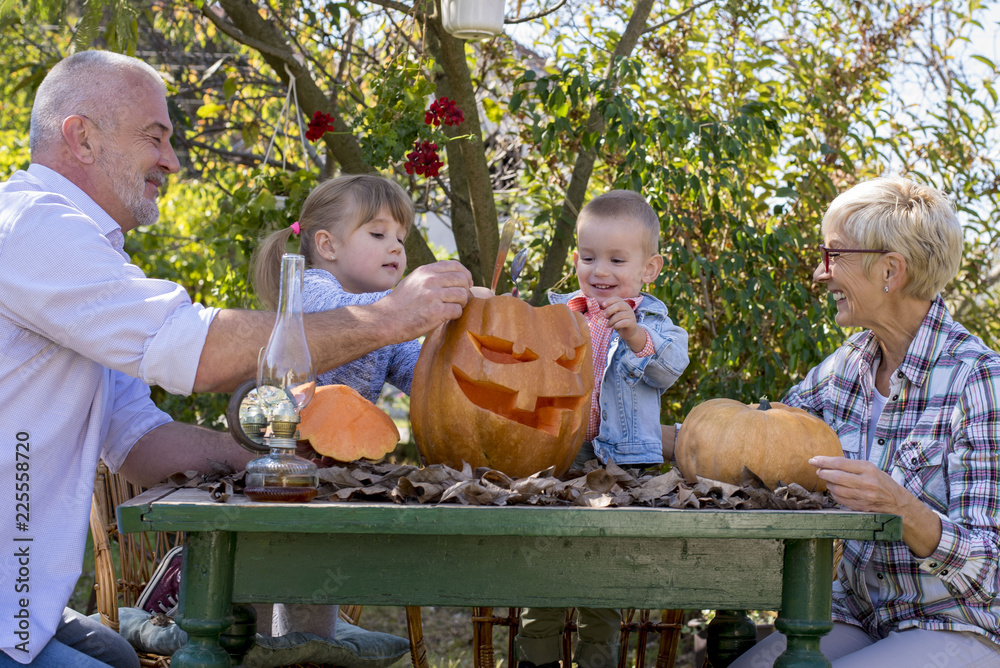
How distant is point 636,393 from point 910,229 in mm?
858

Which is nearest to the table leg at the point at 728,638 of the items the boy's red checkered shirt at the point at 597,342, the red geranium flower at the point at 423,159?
the boy's red checkered shirt at the point at 597,342

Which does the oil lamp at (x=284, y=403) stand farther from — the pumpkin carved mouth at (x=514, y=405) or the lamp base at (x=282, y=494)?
the pumpkin carved mouth at (x=514, y=405)

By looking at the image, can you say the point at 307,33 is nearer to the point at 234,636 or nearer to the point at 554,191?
the point at 554,191

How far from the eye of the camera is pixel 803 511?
62.5 inches

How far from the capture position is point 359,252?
280 cm

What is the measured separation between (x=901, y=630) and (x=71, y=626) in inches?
75.6

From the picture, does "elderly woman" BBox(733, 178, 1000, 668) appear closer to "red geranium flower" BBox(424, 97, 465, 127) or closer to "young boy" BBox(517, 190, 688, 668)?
"young boy" BBox(517, 190, 688, 668)

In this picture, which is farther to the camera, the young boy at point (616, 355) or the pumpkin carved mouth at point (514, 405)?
the young boy at point (616, 355)

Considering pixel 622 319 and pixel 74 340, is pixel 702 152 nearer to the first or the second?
pixel 622 319

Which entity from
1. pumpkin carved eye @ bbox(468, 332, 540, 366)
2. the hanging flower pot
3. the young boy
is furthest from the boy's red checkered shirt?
the hanging flower pot

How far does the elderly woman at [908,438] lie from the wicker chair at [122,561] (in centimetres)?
118

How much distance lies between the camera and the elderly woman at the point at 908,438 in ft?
6.81

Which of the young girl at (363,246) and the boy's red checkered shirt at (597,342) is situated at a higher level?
the young girl at (363,246)

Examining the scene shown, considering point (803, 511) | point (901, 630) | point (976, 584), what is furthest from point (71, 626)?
point (976, 584)
